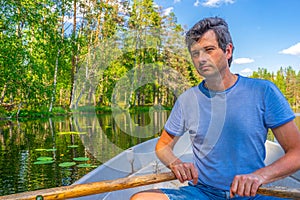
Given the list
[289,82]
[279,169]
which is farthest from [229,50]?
[289,82]

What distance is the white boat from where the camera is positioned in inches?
92.4

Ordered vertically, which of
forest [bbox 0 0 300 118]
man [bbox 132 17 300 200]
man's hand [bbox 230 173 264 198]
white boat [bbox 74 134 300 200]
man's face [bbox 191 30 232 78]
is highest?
forest [bbox 0 0 300 118]

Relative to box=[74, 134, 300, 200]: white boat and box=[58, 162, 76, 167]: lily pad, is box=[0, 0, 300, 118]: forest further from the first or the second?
box=[58, 162, 76, 167]: lily pad

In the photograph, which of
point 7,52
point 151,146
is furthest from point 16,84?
point 151,146

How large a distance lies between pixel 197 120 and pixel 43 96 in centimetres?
1369

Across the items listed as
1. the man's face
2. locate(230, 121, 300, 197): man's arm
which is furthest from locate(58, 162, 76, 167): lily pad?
locate(230, 121, 300, 197): man's arm

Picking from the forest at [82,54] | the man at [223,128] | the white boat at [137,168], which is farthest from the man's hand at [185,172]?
the forest at [82,54]

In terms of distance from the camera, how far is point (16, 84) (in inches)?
481

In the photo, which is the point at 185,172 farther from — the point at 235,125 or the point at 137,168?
the point at 137,168

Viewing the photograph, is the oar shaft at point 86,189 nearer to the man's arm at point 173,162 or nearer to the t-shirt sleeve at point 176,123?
the man's arm at point 173,162

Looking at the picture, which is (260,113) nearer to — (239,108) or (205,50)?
(239,108)

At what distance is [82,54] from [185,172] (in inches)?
764

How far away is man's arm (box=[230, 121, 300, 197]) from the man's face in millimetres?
352

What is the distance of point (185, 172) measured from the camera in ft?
4.17
